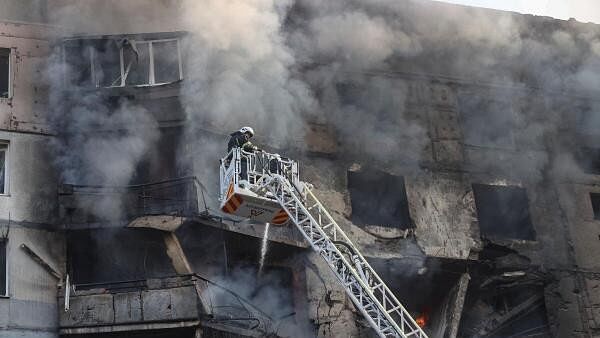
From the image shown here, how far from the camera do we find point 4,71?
69.6 ft

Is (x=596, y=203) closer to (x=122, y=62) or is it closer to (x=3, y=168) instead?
(x=122, y=62)

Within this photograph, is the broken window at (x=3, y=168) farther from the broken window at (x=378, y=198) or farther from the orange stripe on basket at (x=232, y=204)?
the broken window at (x=378, y=198)

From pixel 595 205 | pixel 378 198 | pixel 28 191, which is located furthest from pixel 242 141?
pixel 595 205

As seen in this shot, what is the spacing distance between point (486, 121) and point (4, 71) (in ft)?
35.3

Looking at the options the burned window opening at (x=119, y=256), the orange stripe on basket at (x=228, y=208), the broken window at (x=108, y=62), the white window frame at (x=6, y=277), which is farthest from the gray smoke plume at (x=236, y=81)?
the white window frame at (x=6, y=277)

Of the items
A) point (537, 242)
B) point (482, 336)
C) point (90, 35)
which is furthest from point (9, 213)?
point (537, 242)

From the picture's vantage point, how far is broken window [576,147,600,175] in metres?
24.8

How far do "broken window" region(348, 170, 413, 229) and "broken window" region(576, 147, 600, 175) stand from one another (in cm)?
490

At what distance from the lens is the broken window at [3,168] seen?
65.4ft

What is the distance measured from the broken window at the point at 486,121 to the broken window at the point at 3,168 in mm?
10111

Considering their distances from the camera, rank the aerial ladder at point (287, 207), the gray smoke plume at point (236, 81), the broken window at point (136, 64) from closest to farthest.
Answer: the aerial ladder at point (287, 207) → the gray smoke plume at point (236, 81) → the broken window at point (136, 64)

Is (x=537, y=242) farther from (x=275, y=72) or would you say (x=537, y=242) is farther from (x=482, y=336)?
(x=275, y=72)

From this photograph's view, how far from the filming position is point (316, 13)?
23500mm

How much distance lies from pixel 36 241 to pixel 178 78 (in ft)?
14.4
